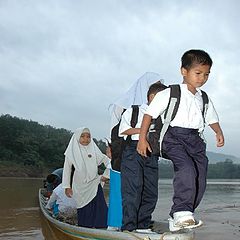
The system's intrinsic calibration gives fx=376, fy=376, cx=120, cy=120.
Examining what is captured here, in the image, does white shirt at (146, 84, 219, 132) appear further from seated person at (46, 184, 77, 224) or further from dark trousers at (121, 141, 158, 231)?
seated person at (46, 184, 77, 224)

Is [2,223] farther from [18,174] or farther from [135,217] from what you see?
[18,174]

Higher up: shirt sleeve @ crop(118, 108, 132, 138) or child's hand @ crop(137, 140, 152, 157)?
shirt sleeve @ crop(118, 108, 132, 138)

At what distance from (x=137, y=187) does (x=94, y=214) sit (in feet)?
6.83

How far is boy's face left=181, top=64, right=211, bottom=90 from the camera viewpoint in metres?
3.08

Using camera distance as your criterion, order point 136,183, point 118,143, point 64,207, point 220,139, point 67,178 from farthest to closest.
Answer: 1. point 64,207
2. point 67,178
3. point 118,143
4. point 136,183
5. point 220,139

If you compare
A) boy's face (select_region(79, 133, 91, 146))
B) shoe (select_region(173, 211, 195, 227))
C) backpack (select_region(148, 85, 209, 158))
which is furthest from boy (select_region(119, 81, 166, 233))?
boy's face (select_region(79, 133, 91, 146))

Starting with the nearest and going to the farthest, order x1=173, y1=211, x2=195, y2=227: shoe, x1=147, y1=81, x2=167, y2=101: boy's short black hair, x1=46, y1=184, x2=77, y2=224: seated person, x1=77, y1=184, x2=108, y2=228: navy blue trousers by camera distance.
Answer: x1=173, y1=211, x2=195, y2=227: shoe, x1=147, y1=81, x2=167, y2=101: boy's short black hair, x1=77, y1=184, x2=108, y2=228: navy blue trousers, x1=46, y1=184, x2=77, y2=224: seated person

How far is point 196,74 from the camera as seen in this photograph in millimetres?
3100

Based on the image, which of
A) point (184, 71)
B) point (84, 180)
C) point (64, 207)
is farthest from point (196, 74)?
point (64, 207)

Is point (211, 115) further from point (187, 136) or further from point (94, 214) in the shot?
point (94, 214)

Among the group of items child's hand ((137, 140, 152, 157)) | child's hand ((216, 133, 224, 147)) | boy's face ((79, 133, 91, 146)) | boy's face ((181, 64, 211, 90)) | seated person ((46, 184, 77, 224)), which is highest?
boy's face ((181, 64, 211, 90))

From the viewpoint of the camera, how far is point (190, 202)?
2934 millimetres

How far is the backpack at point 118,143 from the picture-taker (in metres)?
3.95

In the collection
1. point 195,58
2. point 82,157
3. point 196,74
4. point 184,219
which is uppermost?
point 195,58
